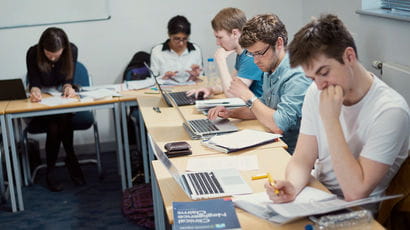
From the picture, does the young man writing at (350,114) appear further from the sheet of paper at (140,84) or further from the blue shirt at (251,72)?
the sheet of paper at (140,84)

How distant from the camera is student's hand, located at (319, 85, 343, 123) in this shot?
→ 1784 mm

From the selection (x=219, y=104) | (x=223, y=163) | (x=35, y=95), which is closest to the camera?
(x=223, y=163)

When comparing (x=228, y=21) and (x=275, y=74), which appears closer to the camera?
(x=275, y=74)

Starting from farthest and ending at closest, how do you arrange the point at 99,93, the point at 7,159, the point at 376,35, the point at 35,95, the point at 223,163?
the point at 99,93, the point at 35,95, the point at 7,159, the point at 376,35, the point at 223,163

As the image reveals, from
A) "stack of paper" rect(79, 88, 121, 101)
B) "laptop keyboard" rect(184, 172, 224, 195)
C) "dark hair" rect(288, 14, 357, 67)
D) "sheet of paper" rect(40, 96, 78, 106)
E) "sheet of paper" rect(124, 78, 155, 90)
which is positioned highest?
"dark hair" rect(288, 14, 357, 67)

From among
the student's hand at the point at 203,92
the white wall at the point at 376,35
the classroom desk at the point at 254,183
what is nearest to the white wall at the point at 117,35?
the white wall at the point at 376,35

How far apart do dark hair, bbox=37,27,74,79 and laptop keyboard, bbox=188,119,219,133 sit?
151 cm

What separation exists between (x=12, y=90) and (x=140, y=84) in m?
0.91

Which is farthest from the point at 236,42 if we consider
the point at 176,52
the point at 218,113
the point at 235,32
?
the point at 176,52

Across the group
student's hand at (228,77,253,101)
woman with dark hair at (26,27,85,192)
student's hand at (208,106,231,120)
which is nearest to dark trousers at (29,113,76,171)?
woman with dark hair at (26,27,85,192)

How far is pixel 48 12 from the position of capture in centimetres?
475

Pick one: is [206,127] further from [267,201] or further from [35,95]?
[35,95]

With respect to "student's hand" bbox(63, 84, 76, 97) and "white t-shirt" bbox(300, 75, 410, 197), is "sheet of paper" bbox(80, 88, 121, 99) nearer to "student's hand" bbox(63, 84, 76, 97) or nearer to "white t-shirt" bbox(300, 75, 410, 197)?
"student's hand" bbox(63, 84, 76, 97)

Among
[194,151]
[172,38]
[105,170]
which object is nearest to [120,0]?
[172,38]
